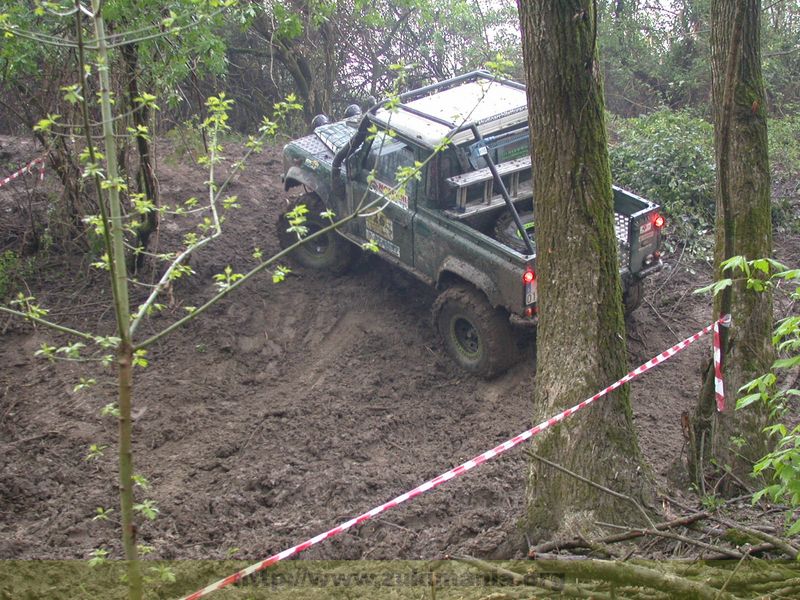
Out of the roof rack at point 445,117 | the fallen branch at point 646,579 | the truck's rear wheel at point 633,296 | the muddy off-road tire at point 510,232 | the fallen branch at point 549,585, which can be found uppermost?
the roof rack at point 445,117

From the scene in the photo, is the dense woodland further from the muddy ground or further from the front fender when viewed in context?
the front fender

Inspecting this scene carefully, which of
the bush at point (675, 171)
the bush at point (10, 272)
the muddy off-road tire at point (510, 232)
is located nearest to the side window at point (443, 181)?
the muddy off-road tire at point (510, 232)

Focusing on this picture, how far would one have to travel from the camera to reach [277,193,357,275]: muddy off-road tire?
8695mm

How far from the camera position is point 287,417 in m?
6.87

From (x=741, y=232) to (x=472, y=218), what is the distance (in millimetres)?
2594

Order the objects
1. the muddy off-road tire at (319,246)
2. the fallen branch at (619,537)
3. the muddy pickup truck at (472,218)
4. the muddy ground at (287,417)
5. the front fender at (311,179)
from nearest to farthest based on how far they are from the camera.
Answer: the fallen branch at (619,537)
the muddy ground at (287,417)
the muddy pickup truck at (472,218)
the front fender at (311,179)
the muddy off-road tire at (319,246)

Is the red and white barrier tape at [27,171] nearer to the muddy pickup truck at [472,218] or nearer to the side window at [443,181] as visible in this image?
the muddy pickup truck at [472,218]

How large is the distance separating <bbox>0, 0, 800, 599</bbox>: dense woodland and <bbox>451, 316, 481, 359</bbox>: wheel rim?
1878 mm

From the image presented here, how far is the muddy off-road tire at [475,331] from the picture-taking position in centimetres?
718

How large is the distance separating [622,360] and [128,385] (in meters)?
2.80

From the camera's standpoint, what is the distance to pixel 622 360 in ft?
15.5

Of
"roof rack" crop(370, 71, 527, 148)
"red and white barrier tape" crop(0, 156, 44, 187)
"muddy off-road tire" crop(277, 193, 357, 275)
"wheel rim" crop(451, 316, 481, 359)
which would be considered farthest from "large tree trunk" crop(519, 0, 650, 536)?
"red and white barrier tape" crop(0, 156, 44, 187)

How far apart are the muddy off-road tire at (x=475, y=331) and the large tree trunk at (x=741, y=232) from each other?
2.13 m

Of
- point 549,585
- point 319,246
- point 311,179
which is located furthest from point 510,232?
point 549,585
